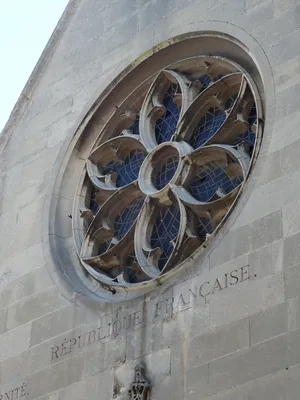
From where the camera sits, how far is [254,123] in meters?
16.2

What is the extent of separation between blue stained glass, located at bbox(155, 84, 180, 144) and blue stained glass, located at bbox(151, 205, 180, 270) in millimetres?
1249

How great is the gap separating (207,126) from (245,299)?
355 cm

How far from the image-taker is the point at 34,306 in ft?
55.9

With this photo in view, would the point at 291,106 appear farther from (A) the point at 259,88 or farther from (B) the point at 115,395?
(B) the point at 115,395

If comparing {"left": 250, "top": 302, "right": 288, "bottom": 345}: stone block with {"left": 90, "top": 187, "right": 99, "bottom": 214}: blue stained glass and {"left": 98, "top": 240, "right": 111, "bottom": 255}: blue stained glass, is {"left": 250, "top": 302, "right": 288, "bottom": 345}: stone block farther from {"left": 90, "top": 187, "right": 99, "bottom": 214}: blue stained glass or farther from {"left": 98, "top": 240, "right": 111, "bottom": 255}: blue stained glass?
{"left": 90, "top": 187, "right": 99, "bottom": 214}: blue stained glass

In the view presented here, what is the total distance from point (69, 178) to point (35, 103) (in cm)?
191

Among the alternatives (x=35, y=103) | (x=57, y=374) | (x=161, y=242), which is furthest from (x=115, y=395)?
(x=35, y=103)

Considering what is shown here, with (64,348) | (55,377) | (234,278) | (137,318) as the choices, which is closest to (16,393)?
(55,377)

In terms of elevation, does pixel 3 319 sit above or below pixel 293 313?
above

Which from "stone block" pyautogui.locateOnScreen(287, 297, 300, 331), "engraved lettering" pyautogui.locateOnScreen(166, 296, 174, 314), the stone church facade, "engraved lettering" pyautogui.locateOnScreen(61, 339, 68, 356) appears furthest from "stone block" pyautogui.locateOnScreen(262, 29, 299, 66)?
"engraved lettering" pyautogui.locateOnScreen(61, 339, 68, 356)

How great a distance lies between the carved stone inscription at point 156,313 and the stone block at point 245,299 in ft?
0.40

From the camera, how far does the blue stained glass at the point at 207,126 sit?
16859 millimetres

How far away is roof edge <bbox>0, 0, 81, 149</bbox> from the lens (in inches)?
772

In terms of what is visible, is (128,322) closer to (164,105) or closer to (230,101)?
(230,101)
